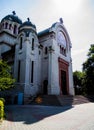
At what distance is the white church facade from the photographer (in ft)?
82.7

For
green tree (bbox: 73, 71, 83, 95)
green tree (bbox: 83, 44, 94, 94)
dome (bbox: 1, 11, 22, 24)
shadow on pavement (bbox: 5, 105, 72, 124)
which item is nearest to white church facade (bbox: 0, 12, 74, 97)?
dome (bbox: 1, 11, 22, 24)

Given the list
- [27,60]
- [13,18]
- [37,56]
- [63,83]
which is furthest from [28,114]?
[13,18]

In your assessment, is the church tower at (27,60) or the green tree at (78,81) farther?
the green tree at (78,81)

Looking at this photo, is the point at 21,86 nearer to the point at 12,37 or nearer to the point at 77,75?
the point at 12,37

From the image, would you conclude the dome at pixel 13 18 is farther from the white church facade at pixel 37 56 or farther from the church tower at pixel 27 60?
the church tower at pixel 27 60

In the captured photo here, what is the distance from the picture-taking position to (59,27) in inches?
1340

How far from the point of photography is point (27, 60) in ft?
82.0

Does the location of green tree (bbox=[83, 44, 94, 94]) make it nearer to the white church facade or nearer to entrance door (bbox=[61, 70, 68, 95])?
the white church facade

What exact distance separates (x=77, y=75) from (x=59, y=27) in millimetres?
22411

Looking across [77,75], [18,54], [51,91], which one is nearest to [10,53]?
[18,54]

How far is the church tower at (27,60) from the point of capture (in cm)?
2411

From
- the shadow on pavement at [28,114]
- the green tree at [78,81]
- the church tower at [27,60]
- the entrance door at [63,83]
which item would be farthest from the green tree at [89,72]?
the shadow on pavement at [28,114]

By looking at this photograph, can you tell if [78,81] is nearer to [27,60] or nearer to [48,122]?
[27,60]

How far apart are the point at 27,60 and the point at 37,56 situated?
11.7ft
